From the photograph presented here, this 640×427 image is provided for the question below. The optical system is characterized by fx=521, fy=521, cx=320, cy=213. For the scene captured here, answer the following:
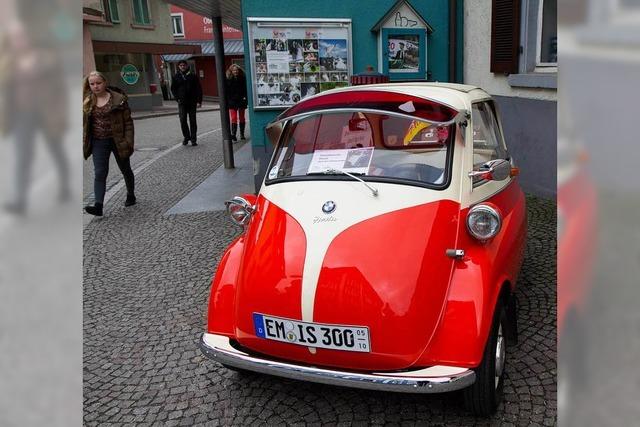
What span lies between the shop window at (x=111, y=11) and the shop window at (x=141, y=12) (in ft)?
4.52

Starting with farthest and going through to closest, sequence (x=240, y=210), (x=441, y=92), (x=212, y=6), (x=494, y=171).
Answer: (x=212, y=6) → (x=240, y=210) → (x=441, y=92) → (x=494, y=171)

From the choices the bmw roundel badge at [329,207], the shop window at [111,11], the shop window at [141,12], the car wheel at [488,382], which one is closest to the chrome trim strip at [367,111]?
the bmw roundel badge at [329,207]

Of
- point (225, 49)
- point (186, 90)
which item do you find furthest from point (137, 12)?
point (186, 90)

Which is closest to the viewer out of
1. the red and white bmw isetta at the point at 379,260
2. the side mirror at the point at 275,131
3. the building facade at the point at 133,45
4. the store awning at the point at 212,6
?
the red and white bmw isetta at the point at 379,260

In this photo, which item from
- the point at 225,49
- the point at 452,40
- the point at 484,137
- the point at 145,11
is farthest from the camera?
the point at 225,49

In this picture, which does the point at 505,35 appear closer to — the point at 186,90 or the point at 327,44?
the point at 327,44

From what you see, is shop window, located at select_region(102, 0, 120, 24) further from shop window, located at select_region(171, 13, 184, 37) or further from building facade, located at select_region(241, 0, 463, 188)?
building facade, located at select_region(241, 0, 463, 188)

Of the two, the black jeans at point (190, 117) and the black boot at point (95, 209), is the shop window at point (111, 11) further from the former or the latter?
the black boot at point (95, 209)

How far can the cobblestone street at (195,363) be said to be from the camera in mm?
2818

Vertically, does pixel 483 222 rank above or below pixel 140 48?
below

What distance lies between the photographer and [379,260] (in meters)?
2.57

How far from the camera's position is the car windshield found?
10.0 ft

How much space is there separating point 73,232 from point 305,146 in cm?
282

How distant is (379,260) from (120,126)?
5172 millimetres
